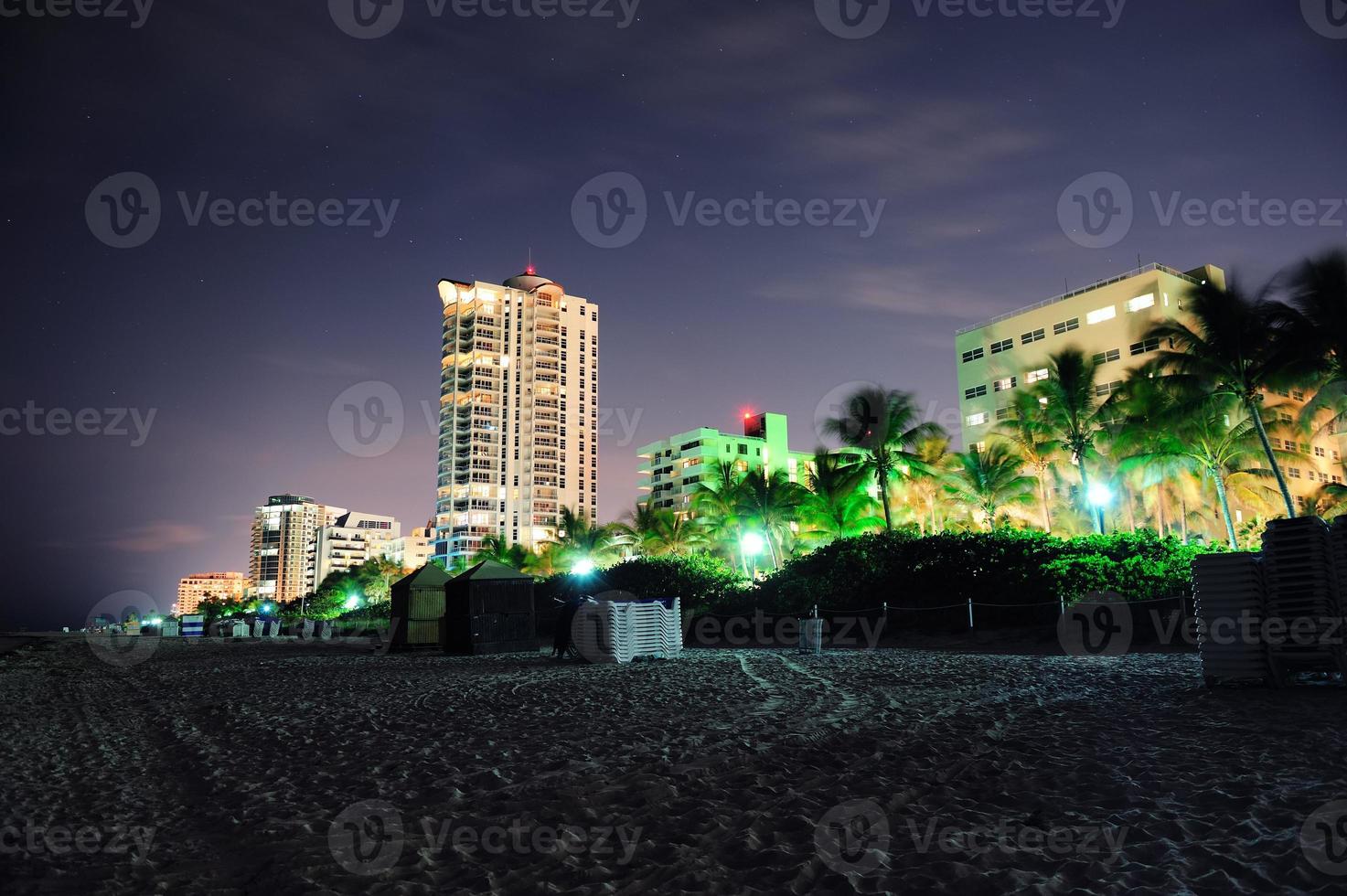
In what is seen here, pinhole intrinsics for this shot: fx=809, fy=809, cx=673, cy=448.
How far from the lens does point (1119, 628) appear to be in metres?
20.2

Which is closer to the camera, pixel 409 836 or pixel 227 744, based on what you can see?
pixel 409 836

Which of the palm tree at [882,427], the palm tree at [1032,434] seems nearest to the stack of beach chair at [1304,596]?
the palm tree at [882,427]

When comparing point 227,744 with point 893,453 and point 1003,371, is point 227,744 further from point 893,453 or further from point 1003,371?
point 1003,371

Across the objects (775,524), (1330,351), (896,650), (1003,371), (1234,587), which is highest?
(1003,371)

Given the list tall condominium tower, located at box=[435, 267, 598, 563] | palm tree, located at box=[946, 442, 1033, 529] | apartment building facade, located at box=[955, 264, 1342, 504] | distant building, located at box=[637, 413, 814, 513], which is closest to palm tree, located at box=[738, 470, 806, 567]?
palm tree, located at box=[946, 442, 1033, 529]

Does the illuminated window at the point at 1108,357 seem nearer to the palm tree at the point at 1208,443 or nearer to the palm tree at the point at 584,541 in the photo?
the palm tree at the point at 1208,443

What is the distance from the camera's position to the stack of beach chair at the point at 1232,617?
9898 mm

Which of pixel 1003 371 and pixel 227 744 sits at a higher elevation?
pixel 1003 371

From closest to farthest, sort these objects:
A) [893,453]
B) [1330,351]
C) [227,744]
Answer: [227,744], [1330,351], [893,453]

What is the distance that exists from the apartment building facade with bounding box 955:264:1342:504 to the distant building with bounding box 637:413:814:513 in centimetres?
4965

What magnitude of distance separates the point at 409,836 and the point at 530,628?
2017 centimetres

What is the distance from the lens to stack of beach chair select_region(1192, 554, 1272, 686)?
9.90m

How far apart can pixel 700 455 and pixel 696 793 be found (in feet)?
365

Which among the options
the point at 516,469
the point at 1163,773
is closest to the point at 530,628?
the point at 1163,773
